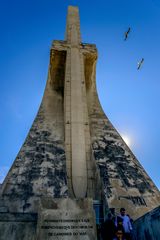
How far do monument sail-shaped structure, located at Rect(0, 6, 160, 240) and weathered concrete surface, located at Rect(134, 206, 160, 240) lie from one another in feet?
6.07

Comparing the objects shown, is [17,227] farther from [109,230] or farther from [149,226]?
[149,226]

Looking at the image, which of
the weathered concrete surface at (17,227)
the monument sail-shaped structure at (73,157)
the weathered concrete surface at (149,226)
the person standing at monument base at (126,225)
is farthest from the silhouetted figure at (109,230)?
the weathered concrete surface at (17,227)

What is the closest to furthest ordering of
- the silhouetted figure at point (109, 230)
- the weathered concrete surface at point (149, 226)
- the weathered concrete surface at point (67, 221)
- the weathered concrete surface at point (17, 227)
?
1. the weathered concrete surface at point (149, 226)
2. the weathered concrete surface at point (67, 221)
3. the silhouetted figure at point (109, 230)
4. the weathered concrete surface at point (17, 227)

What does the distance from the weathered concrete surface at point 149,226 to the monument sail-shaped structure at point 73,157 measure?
1.85 m

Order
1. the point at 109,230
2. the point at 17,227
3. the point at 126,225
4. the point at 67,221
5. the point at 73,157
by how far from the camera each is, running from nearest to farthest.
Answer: the point at 67,221, the point at 109,230, the point at 17,227, the point at 126,225, the point at 73,157

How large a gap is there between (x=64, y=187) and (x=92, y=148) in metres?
2.57

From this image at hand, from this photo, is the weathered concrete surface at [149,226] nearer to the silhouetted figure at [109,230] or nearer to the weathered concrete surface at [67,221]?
the silhouetted figure at [109,230]

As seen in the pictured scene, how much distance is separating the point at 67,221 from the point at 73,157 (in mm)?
5220

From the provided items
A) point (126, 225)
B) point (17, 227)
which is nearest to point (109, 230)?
point (126, 225)

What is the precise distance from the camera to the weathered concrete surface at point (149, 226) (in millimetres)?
3891

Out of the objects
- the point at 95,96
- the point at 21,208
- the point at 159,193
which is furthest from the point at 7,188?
the point at 95,96

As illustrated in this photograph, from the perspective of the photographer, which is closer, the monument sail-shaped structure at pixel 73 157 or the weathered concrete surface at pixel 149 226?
the weathered concrete surface at pixel 149 226

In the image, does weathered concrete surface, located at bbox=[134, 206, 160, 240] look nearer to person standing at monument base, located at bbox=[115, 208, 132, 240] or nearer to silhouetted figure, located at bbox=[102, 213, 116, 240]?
person standing at monument base, located at bbox=[115, 208, 132, 240]

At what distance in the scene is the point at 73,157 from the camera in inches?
375
